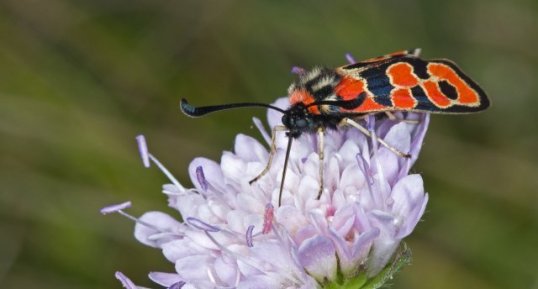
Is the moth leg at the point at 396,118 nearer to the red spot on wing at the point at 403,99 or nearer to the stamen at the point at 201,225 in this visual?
the red spot on wing at the point at 403,99

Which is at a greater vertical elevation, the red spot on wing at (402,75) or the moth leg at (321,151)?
the red spot on wing at (402,75)

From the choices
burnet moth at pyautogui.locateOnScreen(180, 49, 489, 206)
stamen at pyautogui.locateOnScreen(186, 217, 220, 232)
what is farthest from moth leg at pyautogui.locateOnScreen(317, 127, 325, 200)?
stamen at pyautogui.locateOnScreen(186, 217, 220, 232)

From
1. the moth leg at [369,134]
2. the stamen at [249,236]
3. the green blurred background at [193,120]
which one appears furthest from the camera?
the green blurred background at [193,120]

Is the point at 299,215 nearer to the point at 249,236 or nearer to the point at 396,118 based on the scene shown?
the point at 249,236

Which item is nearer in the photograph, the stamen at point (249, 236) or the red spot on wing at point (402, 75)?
the stamen at point (249, 236)

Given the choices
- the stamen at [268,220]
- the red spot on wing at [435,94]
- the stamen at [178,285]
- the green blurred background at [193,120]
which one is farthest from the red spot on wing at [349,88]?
the green blurred background at [193,120]

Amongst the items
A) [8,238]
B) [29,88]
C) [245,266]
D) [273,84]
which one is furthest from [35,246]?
[245,266]
